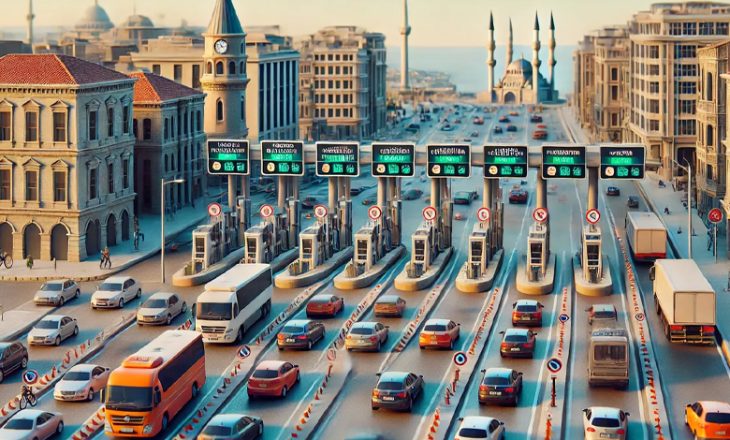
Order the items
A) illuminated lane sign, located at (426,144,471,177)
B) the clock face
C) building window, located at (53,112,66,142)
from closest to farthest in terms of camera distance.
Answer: illuminated lane sign, located at (426,144,471,177), building window, located at (53,112,66,142), the clock face

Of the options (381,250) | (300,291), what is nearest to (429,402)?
(300,291)

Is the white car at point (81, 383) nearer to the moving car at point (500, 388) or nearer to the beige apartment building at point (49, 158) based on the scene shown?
the moving car at point (500, 388)

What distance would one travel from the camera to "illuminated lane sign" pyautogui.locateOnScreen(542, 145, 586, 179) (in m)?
73.8

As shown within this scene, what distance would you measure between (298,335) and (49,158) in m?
31.2

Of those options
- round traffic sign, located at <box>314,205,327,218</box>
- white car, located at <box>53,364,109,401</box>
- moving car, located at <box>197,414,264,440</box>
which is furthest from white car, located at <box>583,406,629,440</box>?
round traffic sign, located at <box>314,205,327,218</box>

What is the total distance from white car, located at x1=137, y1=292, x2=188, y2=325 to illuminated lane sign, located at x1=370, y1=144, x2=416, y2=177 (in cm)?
1843

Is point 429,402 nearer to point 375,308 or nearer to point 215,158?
point 375,308

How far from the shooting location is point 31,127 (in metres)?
80.6

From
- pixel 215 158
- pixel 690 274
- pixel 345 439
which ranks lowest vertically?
pixel 345 439

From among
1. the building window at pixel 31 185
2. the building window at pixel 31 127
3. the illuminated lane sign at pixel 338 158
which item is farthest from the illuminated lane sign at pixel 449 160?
the building window at pixel 31 185

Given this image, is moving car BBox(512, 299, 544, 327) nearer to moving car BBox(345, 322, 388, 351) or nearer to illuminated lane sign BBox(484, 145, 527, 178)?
moving car BBox(345, 322, 388, 351)

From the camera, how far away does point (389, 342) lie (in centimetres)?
5769

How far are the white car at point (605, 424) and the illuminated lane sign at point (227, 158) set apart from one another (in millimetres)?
39908

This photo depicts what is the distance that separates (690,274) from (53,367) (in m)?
29.1
